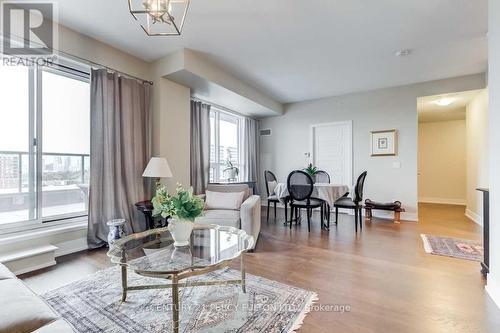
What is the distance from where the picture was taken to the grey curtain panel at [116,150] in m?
2.93

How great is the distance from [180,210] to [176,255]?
333mm

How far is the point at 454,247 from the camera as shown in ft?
9.70

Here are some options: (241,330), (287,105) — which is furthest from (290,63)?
(241,330)

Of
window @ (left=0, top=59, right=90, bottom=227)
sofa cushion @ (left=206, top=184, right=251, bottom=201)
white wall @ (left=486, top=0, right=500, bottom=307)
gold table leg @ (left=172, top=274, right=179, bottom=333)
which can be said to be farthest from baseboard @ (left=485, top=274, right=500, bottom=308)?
window @ (left=0, top=59, right=90, bottom=227)

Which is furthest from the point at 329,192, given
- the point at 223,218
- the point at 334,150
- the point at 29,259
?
the point at 29,259

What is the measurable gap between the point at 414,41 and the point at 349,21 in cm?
112

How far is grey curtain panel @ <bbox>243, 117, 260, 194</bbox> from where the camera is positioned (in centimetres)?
593

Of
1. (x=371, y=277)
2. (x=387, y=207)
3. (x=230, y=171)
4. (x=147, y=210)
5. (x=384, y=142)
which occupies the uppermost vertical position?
(x=384, y=142)

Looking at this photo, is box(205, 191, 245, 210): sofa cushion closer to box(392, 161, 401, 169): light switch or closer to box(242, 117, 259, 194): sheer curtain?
box(242, 117, 259, 194): sheer curtain

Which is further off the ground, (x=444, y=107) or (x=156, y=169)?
(x=444, y=107)

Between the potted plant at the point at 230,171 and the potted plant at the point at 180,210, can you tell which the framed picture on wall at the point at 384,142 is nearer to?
the potted plant at the point at 230,171

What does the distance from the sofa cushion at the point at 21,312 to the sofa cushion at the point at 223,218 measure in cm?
184

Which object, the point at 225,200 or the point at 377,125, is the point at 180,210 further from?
the point at 377,125

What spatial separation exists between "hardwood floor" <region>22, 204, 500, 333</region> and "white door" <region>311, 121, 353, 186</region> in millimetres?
1883
